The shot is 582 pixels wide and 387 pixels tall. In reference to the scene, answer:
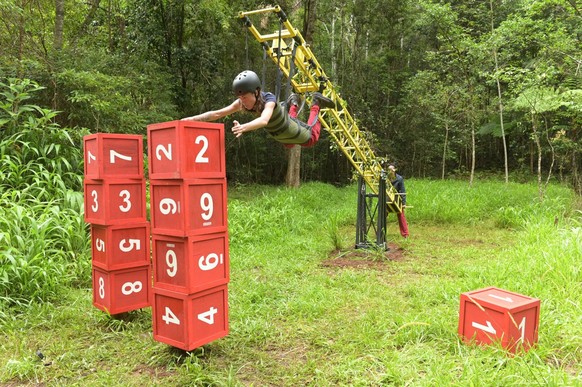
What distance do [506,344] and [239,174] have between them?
42.8 ft

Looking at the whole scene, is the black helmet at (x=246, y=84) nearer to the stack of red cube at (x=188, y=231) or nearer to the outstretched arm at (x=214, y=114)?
the outstretched arm at (x=214, y=114)

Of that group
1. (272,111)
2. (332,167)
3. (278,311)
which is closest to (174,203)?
(272,111)

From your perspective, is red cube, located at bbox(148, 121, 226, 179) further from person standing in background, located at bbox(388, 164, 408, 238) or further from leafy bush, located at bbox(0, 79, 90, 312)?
person standing in background, located at bbox(388, 164, 408, 238)

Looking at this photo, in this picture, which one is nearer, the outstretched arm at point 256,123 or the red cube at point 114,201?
the outstretched arm at point 256,123

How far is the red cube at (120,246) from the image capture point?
11.0ft

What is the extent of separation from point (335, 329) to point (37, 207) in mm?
3627

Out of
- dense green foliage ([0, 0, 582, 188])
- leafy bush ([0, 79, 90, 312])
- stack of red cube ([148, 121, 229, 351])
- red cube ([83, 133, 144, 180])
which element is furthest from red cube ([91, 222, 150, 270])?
dense green foliage ([0, 0, 582, 188])

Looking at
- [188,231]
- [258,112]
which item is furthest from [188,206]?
[258,112]

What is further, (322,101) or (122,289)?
(322,101)

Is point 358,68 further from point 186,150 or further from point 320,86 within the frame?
point 186,150

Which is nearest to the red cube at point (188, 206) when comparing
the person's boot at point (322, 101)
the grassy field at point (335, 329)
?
the grassy field at point (335, 329)

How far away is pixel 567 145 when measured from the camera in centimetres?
995

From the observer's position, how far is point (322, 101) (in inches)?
206

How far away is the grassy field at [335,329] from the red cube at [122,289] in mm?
147
